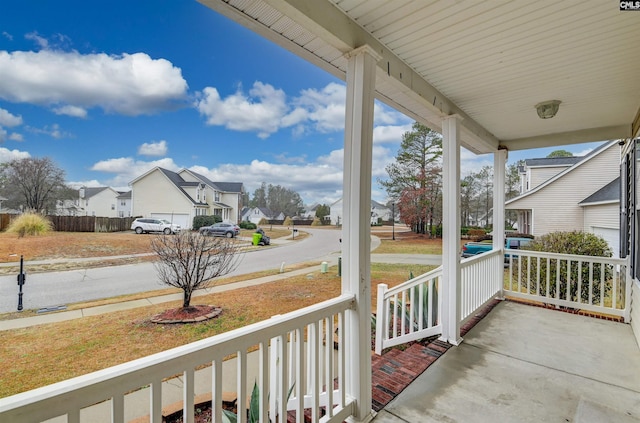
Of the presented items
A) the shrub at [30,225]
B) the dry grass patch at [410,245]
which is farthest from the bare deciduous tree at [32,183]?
the dry grass patch at [410,245]

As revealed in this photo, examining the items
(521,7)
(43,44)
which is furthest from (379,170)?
(43,44)

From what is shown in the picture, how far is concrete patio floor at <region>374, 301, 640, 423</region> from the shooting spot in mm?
1998

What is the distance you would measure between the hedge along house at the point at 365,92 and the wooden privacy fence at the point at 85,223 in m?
0.54

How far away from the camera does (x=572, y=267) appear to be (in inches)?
168

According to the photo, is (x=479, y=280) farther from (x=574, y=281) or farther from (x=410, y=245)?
(x=410, y=245)

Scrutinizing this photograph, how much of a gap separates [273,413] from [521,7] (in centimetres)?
262

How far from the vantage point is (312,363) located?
1.70m

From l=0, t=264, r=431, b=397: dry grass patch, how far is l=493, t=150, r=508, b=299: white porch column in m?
3.89

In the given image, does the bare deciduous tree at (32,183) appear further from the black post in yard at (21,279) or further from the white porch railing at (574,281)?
the white porch railing at (574,281)

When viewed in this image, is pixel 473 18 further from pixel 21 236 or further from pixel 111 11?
pixel 21 236

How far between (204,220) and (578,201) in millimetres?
6030

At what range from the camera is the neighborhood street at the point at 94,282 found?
944mm

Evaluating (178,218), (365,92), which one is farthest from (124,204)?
(365,92)

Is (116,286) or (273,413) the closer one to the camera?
(116,286)
